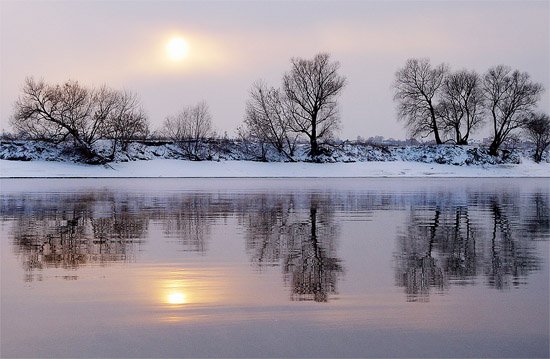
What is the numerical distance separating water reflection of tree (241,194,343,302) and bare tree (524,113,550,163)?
191 ft

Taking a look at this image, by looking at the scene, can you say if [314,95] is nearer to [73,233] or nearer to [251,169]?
[251,169]

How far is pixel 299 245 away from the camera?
13.7 m

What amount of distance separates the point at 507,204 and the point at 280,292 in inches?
808

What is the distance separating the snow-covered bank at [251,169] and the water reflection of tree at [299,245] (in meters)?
39.0

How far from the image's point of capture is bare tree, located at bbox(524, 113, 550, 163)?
245 feet

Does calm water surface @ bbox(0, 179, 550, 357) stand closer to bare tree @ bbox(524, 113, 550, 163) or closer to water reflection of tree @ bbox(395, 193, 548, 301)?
water reflection of tree @ bbox(395, 193, 548, 301)

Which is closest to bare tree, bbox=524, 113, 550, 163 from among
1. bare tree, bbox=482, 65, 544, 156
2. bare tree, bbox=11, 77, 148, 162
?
bare tree, bbox=482, 65, 544, 156

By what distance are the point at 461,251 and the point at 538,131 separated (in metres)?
67.9

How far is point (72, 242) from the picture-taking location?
14.2m

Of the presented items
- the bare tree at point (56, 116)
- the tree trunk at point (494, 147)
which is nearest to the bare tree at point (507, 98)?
the tree trunk at point (494, 147)

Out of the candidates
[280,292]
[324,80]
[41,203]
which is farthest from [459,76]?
[280,292]

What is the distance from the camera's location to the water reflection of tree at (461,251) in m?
9.90

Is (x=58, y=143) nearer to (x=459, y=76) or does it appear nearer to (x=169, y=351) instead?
(x=459, y=76)

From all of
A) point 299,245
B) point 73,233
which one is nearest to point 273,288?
point 299,245
